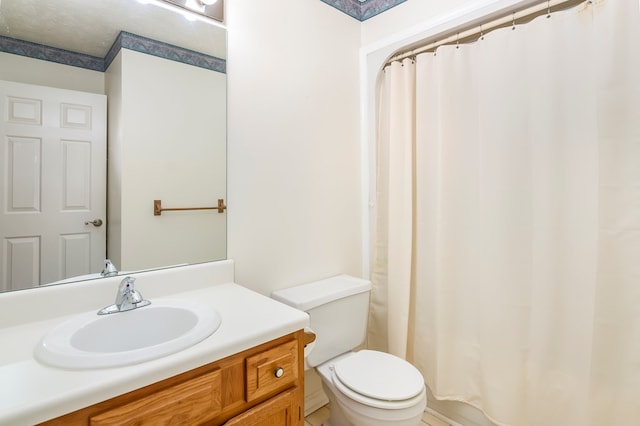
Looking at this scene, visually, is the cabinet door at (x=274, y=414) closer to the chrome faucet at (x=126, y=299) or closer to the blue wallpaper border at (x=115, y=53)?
the chrome faucet at (x=126, y=299)

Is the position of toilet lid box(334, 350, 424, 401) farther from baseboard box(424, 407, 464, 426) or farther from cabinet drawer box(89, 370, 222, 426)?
cabinet drawer box(89, 370, 222, 426)

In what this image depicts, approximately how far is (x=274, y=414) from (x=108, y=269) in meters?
0.79

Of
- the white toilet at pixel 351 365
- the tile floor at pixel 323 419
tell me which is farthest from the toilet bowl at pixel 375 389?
the tile floor at pixel 323 419

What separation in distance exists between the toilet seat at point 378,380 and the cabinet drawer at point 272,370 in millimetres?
392

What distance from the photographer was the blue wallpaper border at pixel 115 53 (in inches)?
41.6

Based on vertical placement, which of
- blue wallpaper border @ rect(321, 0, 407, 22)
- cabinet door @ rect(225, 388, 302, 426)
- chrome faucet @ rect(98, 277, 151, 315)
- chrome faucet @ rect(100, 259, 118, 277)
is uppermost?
blue wallpaper border @ rect(321, 0, 407, 22)

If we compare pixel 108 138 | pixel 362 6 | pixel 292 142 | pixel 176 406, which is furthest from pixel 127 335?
pixel 362 6

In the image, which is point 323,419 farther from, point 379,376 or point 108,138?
point 108,138

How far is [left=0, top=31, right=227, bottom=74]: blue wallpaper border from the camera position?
1057mm

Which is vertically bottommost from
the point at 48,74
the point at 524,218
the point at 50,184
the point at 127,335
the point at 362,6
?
the point at 127,335

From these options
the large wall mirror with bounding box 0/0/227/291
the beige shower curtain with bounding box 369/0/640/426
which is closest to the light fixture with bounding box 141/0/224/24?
the large wall mirror with bounding box 0/0/227/291

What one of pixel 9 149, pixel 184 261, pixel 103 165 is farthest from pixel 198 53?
pixel 184 261

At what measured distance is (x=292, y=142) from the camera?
5.58 feet

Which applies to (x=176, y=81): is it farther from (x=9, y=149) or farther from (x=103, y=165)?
(x=9, y=149)
